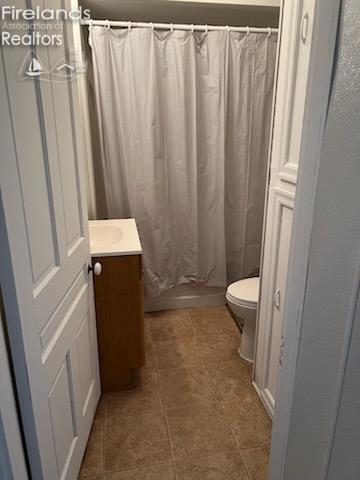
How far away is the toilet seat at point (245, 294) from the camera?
6.70 feet

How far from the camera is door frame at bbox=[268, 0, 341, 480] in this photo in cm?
63

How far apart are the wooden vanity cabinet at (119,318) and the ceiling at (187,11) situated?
1.59 meters

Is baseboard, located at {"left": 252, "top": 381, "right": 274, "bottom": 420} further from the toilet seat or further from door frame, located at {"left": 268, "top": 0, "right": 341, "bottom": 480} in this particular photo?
door frame, located at {"left": 268, "top": 0, "right": 341, "bottom": 480}

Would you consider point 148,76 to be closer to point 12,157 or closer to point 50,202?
point 50,202

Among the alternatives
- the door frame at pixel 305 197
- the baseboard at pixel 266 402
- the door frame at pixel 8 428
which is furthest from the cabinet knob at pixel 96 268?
the baseboard at pixel 266 402

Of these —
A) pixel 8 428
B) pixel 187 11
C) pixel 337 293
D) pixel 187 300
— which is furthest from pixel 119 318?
pixel 187 11

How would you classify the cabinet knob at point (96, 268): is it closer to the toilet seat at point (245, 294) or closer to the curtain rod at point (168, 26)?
the toilet seat at point (245, 294)

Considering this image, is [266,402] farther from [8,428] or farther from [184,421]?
[8,428]

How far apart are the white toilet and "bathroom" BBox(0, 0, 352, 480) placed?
0.01 metres

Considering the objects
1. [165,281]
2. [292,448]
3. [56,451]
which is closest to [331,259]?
[292,448]

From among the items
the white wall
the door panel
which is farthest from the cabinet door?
the white wall

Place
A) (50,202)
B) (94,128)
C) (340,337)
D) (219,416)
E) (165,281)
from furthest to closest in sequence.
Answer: (165,281) < (94,128) < (219,416) < (50,202) < (340,337)

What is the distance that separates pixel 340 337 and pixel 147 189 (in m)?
1.94

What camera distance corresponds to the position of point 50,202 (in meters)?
1.09
